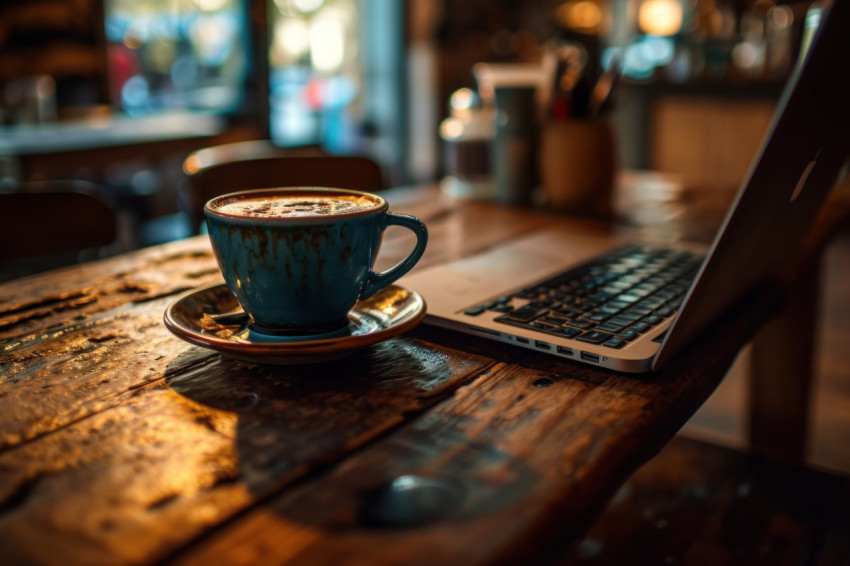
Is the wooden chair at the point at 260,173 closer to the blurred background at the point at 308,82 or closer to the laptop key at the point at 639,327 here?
the laptop key at the point at 639,327

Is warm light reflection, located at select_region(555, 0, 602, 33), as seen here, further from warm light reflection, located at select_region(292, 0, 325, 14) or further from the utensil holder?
the utensil holder

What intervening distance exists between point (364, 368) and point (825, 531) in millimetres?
579

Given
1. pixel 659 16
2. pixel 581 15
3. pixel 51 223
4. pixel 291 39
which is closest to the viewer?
pixel 51 223

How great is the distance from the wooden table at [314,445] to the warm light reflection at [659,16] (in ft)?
23.7

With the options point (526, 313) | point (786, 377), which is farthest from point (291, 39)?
point (526, 313)

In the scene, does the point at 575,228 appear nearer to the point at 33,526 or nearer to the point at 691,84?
the point at 33,526

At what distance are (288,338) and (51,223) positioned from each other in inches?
27.4

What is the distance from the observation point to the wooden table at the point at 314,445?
34 cm

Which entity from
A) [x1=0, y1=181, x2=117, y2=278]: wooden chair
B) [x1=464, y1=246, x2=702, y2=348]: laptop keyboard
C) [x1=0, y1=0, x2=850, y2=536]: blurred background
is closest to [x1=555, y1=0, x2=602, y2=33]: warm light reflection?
[x1=0, y1=0, x2=850, y2=536]: blurred background

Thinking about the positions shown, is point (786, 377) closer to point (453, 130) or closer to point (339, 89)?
point (453, 130)

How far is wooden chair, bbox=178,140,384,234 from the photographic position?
49.1 inches

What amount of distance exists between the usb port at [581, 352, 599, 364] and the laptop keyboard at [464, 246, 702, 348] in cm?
2

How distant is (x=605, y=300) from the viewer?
26.5 inches

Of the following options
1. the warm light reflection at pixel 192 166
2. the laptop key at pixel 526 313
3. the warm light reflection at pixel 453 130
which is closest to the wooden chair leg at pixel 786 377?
the warm light reflection at pixel 453 130
